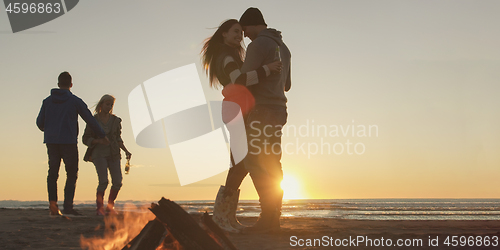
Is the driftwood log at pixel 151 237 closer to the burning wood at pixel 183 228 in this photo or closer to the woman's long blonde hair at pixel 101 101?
the burning wood at pixel 183 228

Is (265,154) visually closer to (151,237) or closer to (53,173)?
(151,237)

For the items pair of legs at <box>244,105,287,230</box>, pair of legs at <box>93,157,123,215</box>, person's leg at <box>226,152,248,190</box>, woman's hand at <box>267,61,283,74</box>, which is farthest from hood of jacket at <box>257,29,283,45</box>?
pair of legs at <box>93,157,123,215</box>

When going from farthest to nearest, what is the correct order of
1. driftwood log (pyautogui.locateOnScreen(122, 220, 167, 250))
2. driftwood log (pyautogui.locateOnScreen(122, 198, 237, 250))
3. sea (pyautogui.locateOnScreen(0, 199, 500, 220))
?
sea (pyautogui.locateOnScreen(0, 199, 500, 220)) < driftwood log (pyautogui.locateOnScreen(122, 220, 167, 250)) < driftwood log (pyautogui.locateOnScreen(122, 198, 237, 250))

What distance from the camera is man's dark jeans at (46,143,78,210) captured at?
6.14 m

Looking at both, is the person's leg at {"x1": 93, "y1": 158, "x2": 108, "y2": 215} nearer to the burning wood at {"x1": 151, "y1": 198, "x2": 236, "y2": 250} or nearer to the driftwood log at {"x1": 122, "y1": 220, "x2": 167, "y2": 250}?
the driftwood log at {"x1": 122, "y1": 220, "x2": 167, "y2": 250}

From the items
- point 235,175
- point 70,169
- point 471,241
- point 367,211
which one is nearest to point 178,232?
point 235,175

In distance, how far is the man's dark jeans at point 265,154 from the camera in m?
3.97

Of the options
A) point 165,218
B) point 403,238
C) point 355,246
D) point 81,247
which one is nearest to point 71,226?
point 81,247

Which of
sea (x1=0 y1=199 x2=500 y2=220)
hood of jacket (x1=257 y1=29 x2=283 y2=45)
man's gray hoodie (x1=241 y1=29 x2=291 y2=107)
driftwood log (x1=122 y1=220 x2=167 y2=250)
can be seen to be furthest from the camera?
sea (x1=0 y1=199 x2=500 y2=220)

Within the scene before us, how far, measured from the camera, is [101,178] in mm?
7348

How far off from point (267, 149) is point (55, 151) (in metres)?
3.89

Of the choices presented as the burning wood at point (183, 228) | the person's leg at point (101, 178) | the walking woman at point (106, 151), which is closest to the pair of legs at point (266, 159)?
the burning wood at point (183, 228)

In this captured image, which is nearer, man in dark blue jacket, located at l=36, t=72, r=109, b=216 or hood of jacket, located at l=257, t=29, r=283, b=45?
hood of jacket, located at l=257, t=29, r=283, b=45

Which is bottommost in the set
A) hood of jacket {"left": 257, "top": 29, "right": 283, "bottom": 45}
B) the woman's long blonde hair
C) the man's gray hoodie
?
the man's gray hoodie
